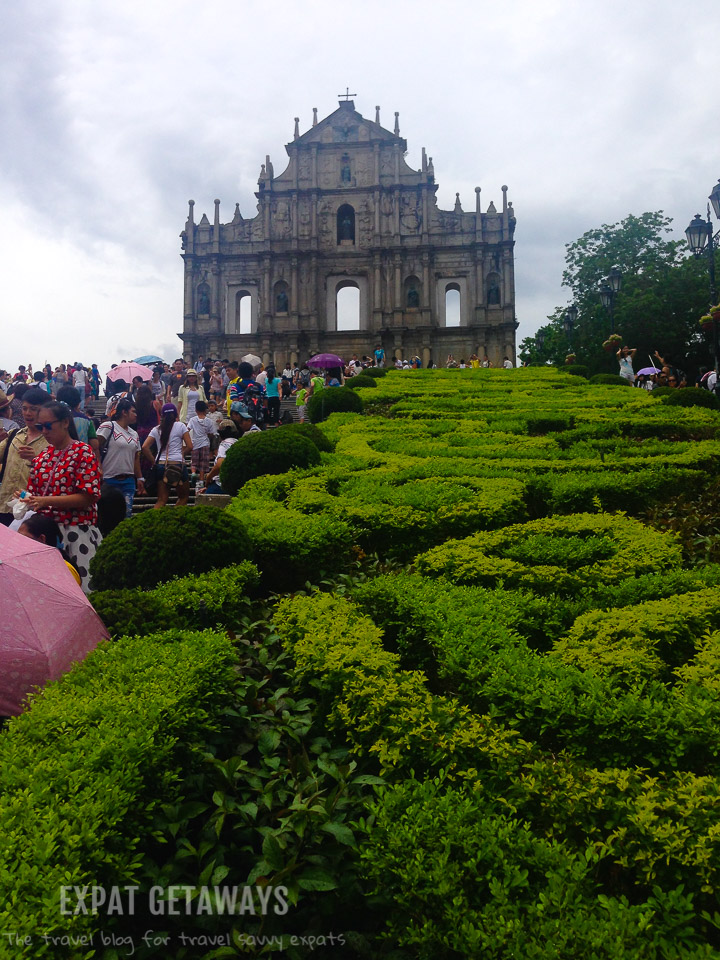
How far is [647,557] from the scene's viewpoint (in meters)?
4.62

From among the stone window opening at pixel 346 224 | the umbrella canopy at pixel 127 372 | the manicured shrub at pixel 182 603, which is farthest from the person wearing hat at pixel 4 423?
the stone window opening at pixel 346 224

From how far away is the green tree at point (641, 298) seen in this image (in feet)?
105

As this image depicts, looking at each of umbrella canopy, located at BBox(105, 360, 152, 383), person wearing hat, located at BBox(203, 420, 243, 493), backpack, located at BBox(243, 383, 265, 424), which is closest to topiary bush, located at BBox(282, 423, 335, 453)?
person wearing hat, located at BBox(203, 420, 243, 493)

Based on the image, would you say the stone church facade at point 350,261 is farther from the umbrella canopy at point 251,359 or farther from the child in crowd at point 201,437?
the child in crowd at point 201,437

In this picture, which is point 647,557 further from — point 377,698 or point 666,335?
point 666,335

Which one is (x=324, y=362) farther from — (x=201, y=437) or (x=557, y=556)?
(x=557, y=556)

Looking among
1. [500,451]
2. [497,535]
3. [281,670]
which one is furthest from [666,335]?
[281,670]

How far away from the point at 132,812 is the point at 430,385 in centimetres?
1631

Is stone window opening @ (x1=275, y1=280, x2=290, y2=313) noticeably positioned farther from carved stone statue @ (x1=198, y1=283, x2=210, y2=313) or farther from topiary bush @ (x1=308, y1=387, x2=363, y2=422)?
topiary bush @ (x1=308, y1=387, x2=363, y2=422)

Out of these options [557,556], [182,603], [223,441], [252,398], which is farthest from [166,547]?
[252,398]

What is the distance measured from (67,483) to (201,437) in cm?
492

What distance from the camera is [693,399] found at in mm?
12703

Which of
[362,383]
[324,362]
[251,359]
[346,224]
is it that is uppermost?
[346,224]

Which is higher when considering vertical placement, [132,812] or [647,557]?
[647,557]
